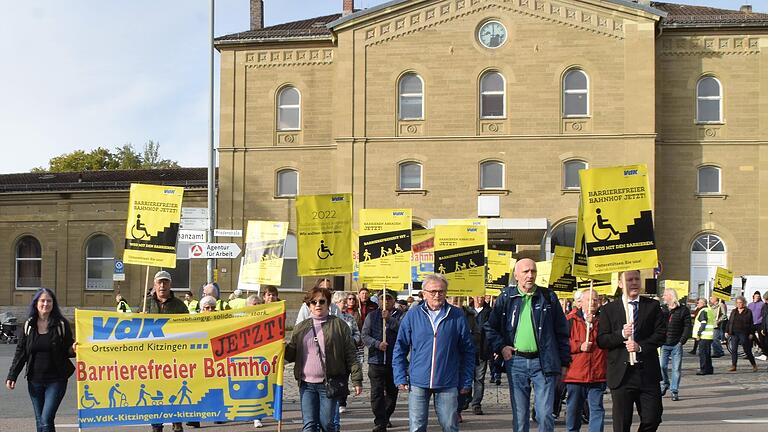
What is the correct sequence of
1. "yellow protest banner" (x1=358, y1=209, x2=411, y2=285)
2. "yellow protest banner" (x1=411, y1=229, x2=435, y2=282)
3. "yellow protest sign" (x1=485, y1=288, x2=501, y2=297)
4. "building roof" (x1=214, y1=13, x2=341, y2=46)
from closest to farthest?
1. "yellow protest banner" (x1=358, y1=209, x2=411, y2=285)
2. "yellow protest sign" (x1=485, y1=288, x2=501, y2=297)
3. "yellow protest banner" (x1=411, y1=229, x2=435, y2=282)
4. "building roof" (x1=214, y1=13, x2=341, y2=46)

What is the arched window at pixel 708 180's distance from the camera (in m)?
44.1

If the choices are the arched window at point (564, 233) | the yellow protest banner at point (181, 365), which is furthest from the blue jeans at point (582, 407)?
the arched window at point (564, 233)

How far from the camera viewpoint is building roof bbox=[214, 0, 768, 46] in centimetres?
4372

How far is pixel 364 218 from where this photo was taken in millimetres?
19453

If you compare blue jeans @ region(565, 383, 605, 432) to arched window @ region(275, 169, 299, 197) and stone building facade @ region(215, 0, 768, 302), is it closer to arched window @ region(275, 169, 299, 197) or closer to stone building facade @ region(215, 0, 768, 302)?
stone building facade @ region(215, 0, 768, 302)

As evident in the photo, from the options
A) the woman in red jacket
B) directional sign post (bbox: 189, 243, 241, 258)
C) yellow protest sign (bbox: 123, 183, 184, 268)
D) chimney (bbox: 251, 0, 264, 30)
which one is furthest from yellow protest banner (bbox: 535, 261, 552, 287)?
chimney (bbox: 251, 0, 264, 30)

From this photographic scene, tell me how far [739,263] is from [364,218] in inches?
1096

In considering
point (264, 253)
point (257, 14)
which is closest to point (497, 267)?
point (264, 253)

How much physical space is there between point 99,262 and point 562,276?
3362 cm

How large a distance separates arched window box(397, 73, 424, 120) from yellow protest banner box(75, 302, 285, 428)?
3202 cm

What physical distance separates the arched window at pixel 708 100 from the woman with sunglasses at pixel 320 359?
118ft

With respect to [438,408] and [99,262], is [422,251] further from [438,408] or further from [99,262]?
[99,262]

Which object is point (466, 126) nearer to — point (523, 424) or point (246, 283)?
point (246, 283)

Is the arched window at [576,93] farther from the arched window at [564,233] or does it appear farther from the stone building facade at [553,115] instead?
the arched window at [564,233]
